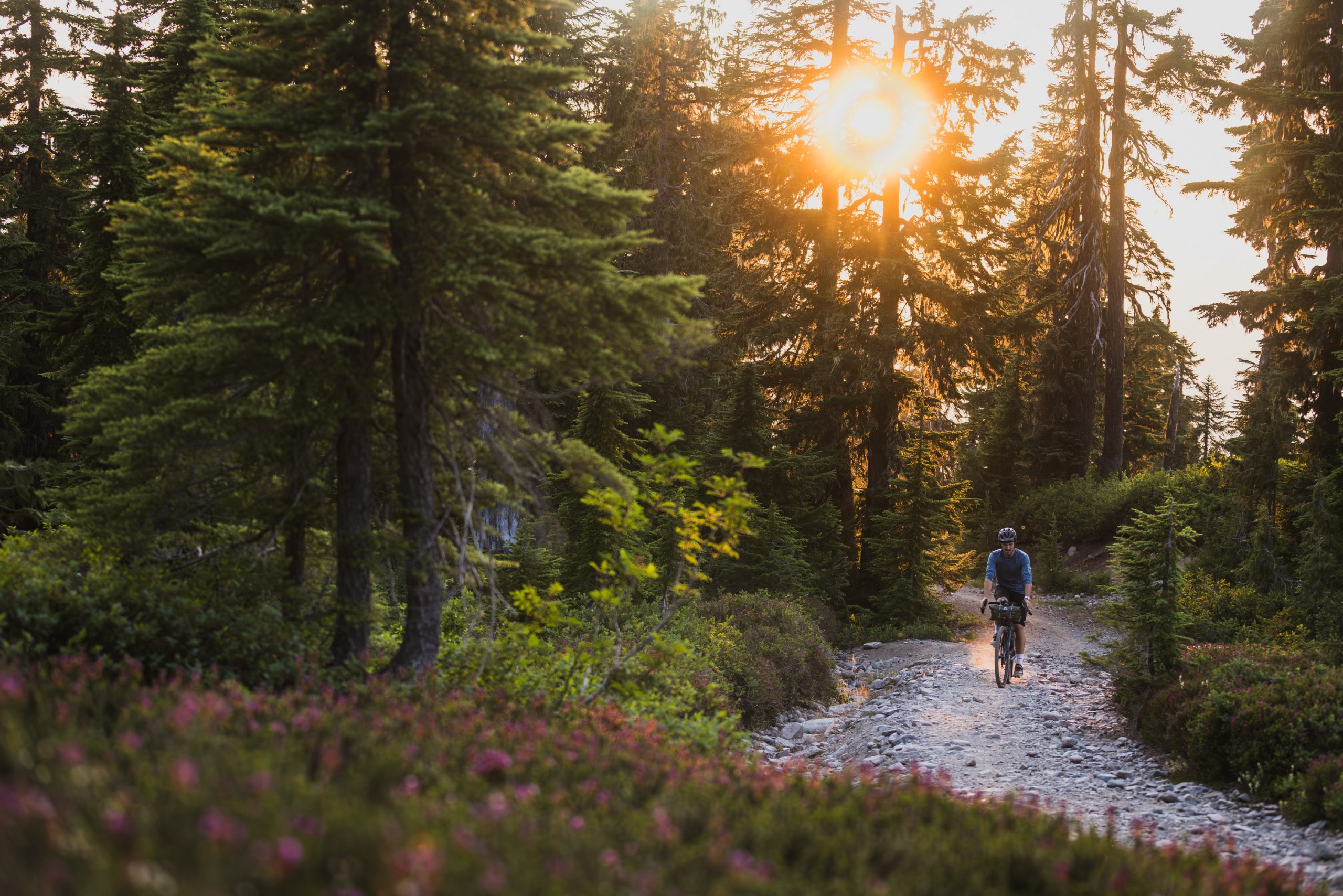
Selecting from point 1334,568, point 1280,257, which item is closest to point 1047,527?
point 1280,257

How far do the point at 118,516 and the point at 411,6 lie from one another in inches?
197

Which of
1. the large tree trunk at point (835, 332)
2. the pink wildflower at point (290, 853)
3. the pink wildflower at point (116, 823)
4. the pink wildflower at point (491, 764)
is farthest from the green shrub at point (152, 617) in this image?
the large tree trunk at point (835, 332)

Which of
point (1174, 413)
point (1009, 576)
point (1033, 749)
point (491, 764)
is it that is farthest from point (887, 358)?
point (1174, 413)

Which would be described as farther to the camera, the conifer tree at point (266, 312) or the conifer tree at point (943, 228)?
the conifer tree at point (943, 228)

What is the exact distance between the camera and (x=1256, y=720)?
821 cm

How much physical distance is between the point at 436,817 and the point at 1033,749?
8771 mm

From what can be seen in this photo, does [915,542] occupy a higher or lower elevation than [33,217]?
lower

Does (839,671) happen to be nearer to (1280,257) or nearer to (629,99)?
(1280,257)

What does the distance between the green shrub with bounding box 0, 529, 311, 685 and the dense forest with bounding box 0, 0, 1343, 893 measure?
1.5 inches

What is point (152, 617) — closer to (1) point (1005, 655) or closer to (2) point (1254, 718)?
(2) point (1254, 718)

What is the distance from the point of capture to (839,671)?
1511cm

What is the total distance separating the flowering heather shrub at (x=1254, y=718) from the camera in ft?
25.8

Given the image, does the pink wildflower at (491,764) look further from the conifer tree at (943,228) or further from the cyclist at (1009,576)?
the conifer tree at (943,228)

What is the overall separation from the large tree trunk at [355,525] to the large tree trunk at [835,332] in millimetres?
13533
